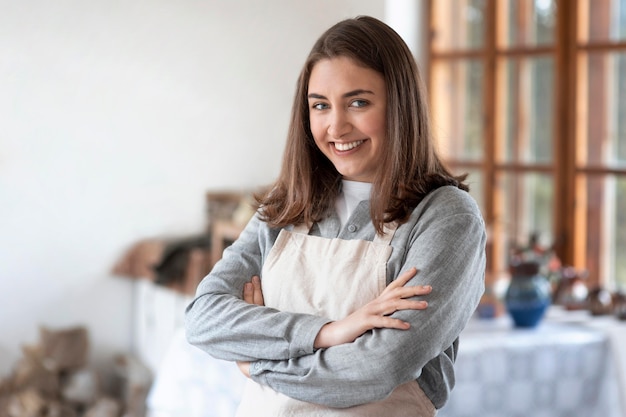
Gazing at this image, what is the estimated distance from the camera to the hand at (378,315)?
57.9 inches

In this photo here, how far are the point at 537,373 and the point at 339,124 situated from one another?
156 centimetres

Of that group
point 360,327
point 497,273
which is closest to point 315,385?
point 360,327

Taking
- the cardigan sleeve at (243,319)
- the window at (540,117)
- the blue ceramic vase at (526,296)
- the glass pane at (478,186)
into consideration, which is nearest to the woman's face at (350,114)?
the cardigan sleeve at (243,319)

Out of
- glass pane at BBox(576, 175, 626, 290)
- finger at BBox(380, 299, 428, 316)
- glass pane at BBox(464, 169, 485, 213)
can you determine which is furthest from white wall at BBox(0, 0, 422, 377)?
finger at BBox(380, 299, 428, 316)

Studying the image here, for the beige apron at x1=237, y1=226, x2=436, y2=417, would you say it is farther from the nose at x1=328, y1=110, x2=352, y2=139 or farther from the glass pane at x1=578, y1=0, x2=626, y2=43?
the glass pane at x1=578, y1=0, x2=626, y2=43

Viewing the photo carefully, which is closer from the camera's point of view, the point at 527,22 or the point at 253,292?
the point at 253,292

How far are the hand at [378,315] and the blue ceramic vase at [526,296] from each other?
63.4 inches

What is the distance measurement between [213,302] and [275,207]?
204 millimetres

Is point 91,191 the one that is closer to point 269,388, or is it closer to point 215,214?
point 215,214

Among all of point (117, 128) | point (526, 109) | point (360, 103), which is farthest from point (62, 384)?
point (360, 103)

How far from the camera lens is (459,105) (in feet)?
15.3

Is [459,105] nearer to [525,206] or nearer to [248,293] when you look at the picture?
[525,206]

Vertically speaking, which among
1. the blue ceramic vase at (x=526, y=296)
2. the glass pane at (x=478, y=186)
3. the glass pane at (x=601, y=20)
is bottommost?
the blue ceramic vase at (x=526, y=296)

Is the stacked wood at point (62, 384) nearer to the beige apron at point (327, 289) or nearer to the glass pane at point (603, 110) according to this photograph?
the glass pane at point (603, 110)
